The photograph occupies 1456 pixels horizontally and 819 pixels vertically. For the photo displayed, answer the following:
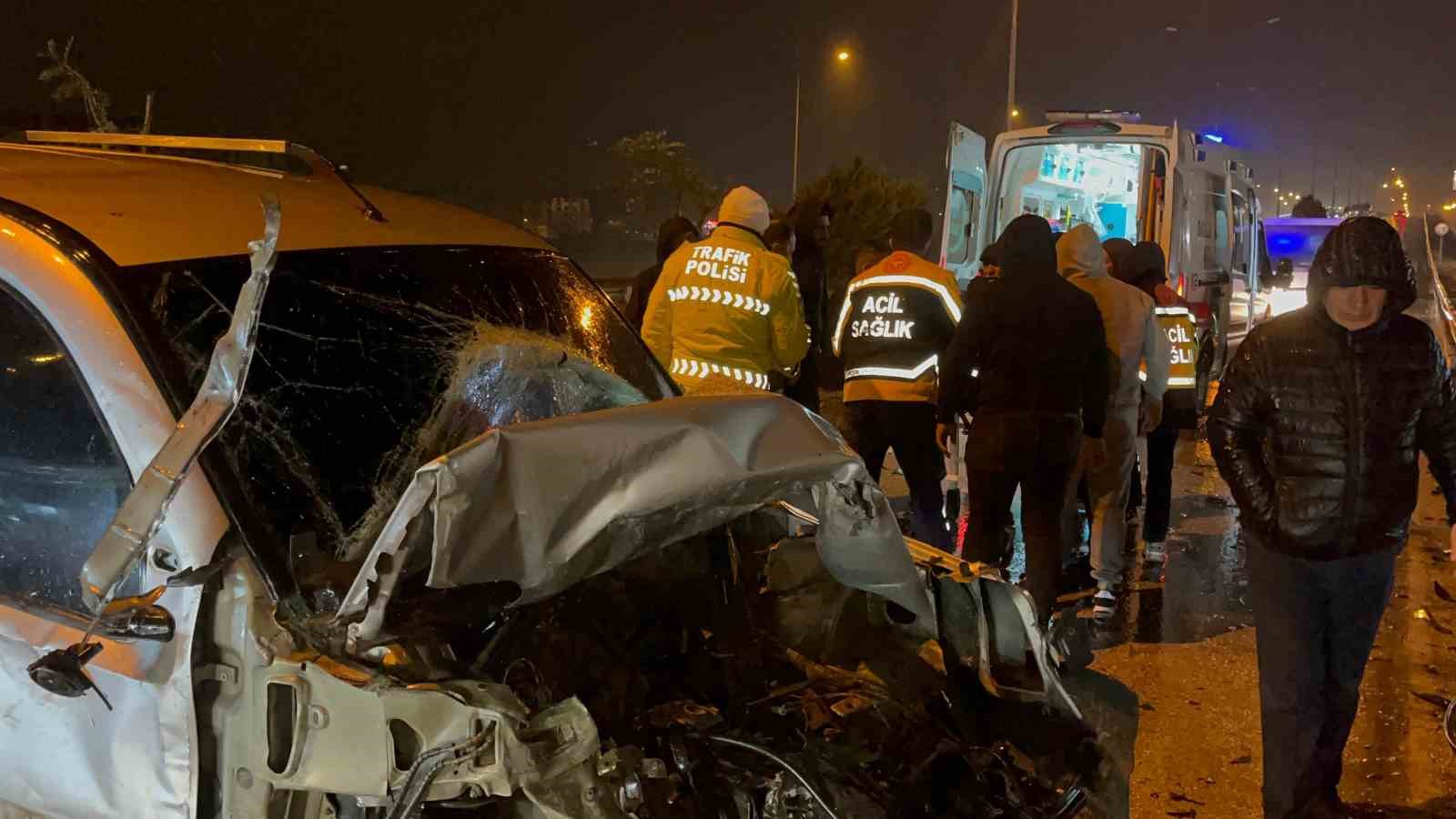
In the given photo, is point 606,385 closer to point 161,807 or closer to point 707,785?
point 707,785

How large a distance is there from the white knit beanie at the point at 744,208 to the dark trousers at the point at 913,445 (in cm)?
114

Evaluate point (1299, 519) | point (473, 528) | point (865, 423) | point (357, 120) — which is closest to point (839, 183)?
point (357, 120)

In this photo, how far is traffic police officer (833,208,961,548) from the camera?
17.8ft

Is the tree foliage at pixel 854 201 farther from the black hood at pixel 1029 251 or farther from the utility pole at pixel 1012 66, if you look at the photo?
the black hood at pixel 1029 251

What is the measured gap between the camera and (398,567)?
1.88 meters

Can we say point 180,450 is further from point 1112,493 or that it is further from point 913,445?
point 1112,493

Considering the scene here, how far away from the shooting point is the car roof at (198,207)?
236cm

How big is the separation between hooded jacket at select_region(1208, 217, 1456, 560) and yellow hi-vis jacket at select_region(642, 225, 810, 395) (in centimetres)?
203

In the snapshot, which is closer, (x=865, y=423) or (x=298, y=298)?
(x=298, y=298)

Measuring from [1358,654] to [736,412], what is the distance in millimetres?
2314

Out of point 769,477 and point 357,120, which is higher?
point 357,120

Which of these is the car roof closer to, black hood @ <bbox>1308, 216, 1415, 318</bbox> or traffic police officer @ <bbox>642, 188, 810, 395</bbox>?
traffic police officer @ <bbox>642, 188, 810, 395</bbox>

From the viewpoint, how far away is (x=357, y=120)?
28.5 metres

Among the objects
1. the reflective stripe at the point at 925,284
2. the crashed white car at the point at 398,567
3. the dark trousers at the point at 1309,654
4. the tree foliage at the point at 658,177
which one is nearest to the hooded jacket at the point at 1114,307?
the reflective stripe at the point at 925,284
